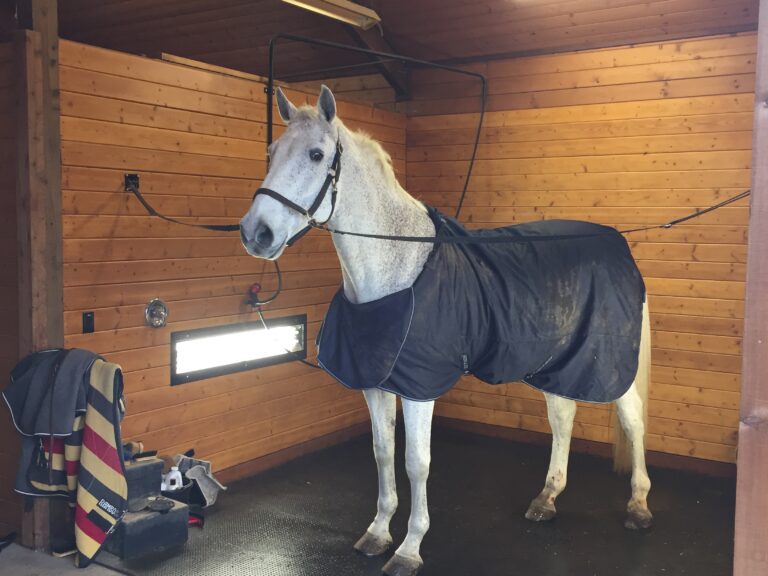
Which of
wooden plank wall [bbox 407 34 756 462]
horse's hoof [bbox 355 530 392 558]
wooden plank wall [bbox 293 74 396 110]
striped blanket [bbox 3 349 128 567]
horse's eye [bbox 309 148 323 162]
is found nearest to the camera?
horse's eye [bbox 309 148 323 162]

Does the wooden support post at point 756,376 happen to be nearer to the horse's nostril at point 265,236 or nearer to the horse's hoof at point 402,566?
the horse's nostril at point 265,236

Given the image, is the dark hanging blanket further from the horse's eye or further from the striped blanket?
the striped blanket

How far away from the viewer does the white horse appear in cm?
249

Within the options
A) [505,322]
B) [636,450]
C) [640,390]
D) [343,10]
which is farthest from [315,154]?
[636,450]

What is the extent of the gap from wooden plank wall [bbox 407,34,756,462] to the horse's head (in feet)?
7.72

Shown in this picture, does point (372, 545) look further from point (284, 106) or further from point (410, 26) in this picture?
point (410, 26)

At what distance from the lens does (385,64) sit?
5.00m

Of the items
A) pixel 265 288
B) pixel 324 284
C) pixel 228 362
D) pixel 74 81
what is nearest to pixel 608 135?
pixel 324 284

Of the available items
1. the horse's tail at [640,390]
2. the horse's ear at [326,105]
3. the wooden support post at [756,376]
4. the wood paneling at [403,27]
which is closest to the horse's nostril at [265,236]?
the horse's ear at [326,105]

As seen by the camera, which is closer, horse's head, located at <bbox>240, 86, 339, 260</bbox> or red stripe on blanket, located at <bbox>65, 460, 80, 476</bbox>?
horse's head, located at <bbox>240, 86, 339, 260</bbox>

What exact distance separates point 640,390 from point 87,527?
262 centimetres

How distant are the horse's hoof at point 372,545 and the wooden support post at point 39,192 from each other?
1339mm

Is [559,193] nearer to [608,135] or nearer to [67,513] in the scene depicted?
[608,135]

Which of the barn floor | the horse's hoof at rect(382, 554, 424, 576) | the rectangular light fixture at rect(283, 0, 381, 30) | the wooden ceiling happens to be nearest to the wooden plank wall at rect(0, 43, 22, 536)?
the barn floor
